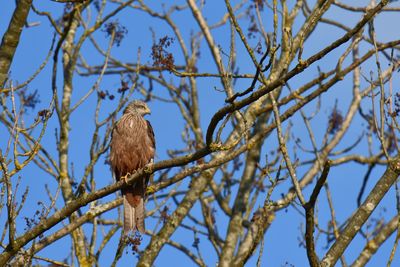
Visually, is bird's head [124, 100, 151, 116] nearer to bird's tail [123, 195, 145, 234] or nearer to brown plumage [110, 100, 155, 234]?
brown plumage [110, 100, 155, 234]

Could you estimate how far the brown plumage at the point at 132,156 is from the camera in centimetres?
1014

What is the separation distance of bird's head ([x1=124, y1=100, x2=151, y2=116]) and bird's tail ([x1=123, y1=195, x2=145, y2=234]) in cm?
195

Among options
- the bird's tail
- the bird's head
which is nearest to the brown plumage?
the bird's tail

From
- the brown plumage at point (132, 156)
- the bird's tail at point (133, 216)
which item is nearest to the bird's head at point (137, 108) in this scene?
the brown plumage at point (132, 156)

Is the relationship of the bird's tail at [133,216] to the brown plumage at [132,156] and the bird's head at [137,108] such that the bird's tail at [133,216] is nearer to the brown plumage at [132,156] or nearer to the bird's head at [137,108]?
the brown plumage at [132,156]

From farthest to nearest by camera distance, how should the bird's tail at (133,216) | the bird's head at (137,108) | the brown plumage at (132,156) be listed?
the bird's head at (137,108) < the brown plumage at (132,156) < the bird's tail at (133,216)

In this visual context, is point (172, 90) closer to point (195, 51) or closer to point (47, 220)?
point (195, 51)

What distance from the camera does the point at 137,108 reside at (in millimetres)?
11688

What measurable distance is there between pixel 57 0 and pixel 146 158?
9.81ft

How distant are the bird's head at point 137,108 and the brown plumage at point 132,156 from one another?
439mm

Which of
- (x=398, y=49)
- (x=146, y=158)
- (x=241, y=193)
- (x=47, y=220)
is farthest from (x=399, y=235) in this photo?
(x=398, y=49)

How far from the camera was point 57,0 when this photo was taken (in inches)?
350

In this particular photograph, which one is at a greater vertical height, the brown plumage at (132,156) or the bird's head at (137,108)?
the bird's head at (137,108)

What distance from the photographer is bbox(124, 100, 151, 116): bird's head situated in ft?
38.0
